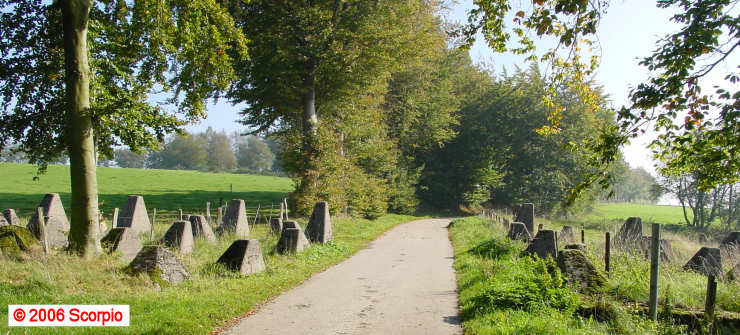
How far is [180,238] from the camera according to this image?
10.5m

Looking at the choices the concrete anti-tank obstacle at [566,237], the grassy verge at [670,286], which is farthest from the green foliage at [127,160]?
the grassy verge at [670,286]

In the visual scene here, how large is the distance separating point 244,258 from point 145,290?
2144 mm

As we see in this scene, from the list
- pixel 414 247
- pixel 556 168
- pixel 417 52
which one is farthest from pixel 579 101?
pixel 414 247

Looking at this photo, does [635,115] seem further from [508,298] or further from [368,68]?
[368,68]

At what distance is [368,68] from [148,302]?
1798cm

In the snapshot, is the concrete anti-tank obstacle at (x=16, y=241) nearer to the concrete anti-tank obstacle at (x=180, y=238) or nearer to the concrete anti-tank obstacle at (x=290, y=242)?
the concrete anti-tank obstacle at (x=180, y=238)

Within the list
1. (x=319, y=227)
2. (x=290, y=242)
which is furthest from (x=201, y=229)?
(x=319, y=227)

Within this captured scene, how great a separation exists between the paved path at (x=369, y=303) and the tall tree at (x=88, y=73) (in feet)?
16.3

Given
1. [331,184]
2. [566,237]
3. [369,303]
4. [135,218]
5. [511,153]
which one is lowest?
[369,303]

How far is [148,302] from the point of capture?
6.49 m

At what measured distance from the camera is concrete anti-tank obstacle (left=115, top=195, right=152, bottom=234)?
14.0 metres

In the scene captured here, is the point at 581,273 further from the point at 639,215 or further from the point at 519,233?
the point at 639,215

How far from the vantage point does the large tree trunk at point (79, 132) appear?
29.9 ft

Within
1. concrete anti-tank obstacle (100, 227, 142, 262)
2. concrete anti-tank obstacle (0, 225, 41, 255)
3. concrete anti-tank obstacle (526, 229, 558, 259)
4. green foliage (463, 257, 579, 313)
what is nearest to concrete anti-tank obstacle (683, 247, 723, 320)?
concrete anti-tank obstacle (526, 229, 558, 259)
